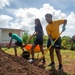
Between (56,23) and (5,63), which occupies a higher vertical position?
(56,23)

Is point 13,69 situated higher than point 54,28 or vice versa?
point 54,28

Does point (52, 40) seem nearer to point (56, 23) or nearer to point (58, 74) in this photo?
point (56, 23)

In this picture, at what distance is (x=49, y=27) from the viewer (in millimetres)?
7000

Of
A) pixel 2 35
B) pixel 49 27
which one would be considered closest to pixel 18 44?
pixel 49 27

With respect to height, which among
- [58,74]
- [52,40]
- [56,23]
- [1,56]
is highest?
[56,23]

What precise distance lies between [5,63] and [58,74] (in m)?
1.55

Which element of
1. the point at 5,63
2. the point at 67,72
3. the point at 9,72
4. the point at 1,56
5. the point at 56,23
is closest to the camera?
the point at 9,72

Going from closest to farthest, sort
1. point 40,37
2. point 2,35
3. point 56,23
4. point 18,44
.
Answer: point 56,23
point 40,37
point 18,44
point 2,35

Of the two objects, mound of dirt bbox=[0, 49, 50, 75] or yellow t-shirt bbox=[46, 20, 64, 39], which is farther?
yellow t-shirt bbox=[46, 20, 64, 39]

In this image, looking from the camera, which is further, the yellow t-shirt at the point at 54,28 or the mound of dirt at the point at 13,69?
the yellow t-shirt at the point at 54,28

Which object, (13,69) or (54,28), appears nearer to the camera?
(13,69)

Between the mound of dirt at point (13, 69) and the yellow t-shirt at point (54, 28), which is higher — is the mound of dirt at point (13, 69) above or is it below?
below

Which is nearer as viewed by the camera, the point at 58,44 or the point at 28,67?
the point at 28,67

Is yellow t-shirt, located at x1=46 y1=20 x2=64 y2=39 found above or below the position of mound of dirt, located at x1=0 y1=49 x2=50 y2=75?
above
